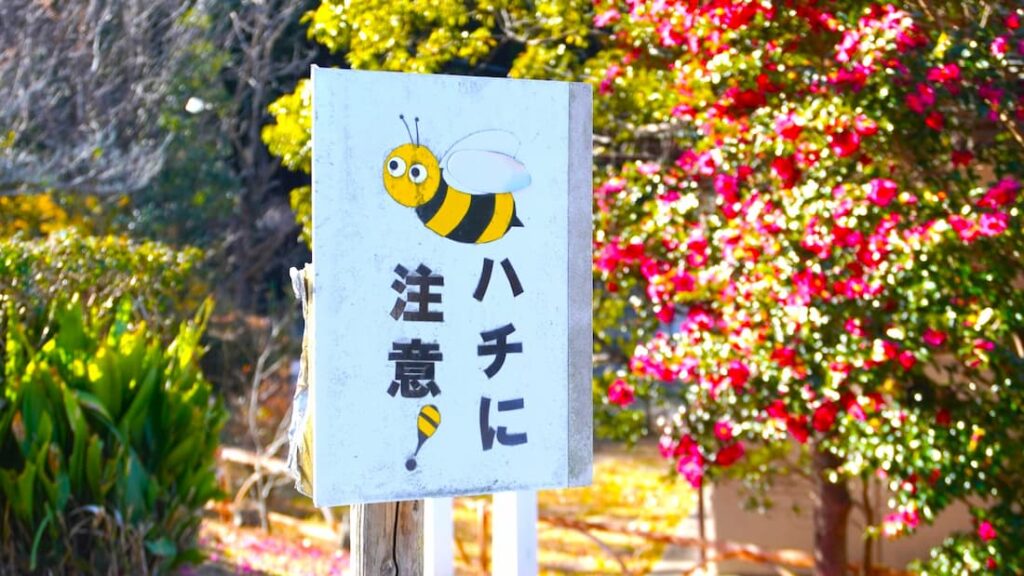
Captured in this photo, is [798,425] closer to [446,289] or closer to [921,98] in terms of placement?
[921,98]

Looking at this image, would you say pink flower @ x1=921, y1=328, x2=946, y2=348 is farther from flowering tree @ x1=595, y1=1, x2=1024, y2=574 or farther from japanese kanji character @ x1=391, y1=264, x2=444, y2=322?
Answer: japanese kanji character @ x1=391, y1=264, x2=444, y2=322

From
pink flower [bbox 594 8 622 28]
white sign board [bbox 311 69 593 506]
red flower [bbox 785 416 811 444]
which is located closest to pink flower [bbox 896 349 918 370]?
red flower [bbox 785 416 811 444]

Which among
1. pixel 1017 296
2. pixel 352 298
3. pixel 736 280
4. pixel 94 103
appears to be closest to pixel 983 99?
pixel 1017 296

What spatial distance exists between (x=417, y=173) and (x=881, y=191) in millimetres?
2692

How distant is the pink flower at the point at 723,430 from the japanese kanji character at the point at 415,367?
12.0 ft

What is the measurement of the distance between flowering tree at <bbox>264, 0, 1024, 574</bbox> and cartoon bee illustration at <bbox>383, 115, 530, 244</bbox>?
8.19ft

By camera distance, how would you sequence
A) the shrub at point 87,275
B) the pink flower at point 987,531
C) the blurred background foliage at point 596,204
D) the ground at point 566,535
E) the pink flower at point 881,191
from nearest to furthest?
1. the pink flower at point 881,191
2. the blurred background foliage at point 596,204
3. the pink flower at point 987,531
4. the shrub at point 87,275
5. the ground at point 566,535

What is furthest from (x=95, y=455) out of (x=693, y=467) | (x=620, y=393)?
(x=693, y=467)

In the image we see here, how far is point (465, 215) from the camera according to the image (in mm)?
3102

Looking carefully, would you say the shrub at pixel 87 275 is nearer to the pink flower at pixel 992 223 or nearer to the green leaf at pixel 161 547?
the green leaf at pixel 161 547

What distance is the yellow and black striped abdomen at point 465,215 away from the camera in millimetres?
3078

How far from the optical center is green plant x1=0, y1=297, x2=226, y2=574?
246 inches

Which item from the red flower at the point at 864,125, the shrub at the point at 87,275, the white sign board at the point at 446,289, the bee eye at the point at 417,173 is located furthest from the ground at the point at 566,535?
the bee eye at the point at 417,173

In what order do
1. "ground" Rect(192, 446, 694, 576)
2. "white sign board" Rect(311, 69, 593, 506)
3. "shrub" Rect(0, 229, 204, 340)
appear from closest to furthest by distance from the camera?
1. "white sign board" Rect(311, 69, 593, 506)
2. "shrub" Rect(0, 229, 204, 340)
3. "ground" Rect(192, 446, 694, 576)
